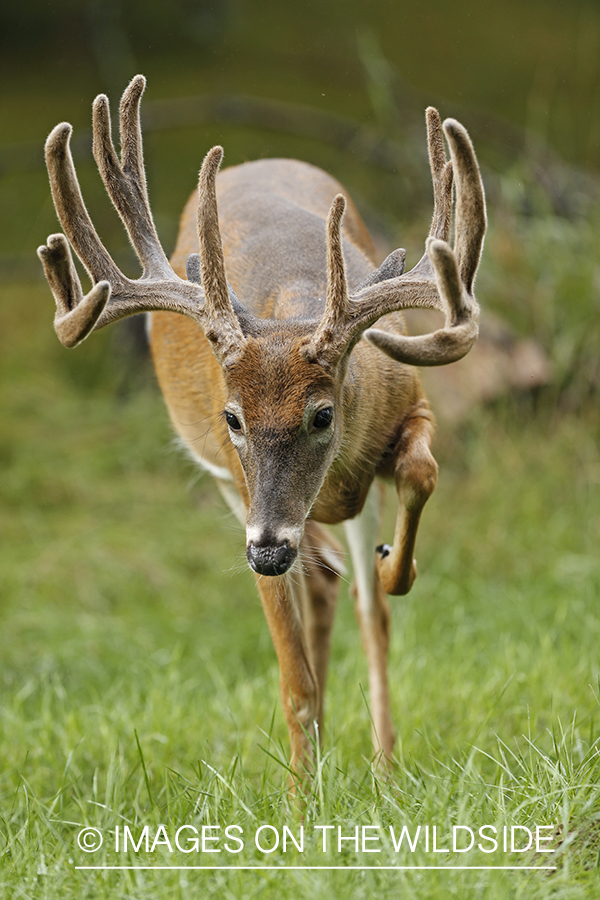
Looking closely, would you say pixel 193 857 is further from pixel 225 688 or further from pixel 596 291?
pixel 596 291

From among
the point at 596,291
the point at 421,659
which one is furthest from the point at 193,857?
the point at 596,291

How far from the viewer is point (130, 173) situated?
10.5ft

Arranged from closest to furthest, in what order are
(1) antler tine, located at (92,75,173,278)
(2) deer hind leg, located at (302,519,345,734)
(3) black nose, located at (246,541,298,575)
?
(3) black nose, located at (246,541,298,575) → (1) antler tine, located at (92,75,173,278) → (2) deer hind leg, located at (302,519,345,734)

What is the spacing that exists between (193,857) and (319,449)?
1038 millimetres

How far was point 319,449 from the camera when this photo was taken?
288 centimetres

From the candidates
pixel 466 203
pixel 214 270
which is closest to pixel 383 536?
pixel 214 270

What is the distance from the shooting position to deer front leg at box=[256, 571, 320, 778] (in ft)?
11.4

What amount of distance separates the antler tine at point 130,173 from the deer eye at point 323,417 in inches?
26.9

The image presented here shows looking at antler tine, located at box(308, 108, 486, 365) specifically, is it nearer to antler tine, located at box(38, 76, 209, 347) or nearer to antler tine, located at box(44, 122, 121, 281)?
antler tine, located at box(38, 76, 209, 347)

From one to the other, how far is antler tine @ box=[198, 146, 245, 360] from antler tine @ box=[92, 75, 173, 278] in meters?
0.32

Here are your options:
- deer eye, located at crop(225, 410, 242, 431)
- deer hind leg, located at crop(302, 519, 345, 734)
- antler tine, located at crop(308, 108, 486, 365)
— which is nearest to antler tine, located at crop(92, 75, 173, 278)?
deer eye, located at crop(225, 410, 242, 431)

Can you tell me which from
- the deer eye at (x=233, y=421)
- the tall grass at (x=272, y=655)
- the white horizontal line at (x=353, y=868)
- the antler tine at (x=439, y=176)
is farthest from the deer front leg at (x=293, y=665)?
the antler tine at (x=439, y=176)

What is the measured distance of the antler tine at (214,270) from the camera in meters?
2.87

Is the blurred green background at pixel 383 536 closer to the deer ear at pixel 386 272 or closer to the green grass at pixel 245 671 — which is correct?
the green grass at pixel 245 671
